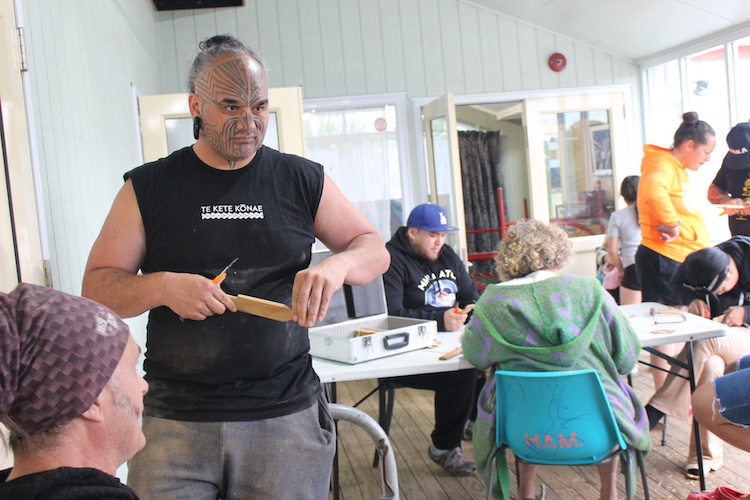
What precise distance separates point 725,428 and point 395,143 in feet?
14.0

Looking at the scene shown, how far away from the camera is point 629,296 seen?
4.74 meters

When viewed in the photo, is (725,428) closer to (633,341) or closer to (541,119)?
(633,341)

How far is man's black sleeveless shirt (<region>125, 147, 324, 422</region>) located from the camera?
137cm

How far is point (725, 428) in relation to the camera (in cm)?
196

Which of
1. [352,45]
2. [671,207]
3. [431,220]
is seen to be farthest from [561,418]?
[352,45]

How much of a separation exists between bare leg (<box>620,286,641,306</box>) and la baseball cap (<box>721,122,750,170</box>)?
40.8 inches

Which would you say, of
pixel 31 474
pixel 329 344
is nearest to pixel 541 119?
pixel 329 344

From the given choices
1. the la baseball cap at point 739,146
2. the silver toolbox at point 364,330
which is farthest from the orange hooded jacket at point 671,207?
the silver toolbox at point 364,330

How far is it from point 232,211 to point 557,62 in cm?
510

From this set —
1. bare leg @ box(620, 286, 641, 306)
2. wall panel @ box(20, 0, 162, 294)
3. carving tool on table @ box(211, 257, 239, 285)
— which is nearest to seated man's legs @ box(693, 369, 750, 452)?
carving tool on table @ box(211, 257, 239, 285)

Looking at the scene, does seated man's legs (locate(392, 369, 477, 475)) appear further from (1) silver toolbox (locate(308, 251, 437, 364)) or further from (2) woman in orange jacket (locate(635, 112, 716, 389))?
(2) woman in orange jacket (locate(635, 112, 716, 389))

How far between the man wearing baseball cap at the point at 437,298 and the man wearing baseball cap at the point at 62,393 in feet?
7.66

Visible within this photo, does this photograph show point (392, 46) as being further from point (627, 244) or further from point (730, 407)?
point (730, 407)

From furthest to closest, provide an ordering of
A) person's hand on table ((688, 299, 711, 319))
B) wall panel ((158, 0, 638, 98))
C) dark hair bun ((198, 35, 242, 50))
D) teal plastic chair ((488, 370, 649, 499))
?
wall panel ((158, 0, 638, 98))
person's hand on table ((688, 299, 711, 319))
teal plastic chair ((488, 370, 649, 499))
dark hair bun ((198, 35, 242, 50))
